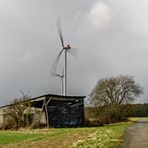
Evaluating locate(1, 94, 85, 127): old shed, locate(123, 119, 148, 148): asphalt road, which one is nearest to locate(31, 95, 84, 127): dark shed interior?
locate(1, 94, 85, 127): old shed

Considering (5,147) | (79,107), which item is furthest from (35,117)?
(5,147)

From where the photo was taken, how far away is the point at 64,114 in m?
52.1

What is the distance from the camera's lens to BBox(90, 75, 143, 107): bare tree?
75.6 m

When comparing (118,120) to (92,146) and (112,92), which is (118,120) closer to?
(112,92)

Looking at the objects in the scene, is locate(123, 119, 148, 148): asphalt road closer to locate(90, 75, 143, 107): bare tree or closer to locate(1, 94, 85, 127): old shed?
locate(1, 94, 85, 127): old shed

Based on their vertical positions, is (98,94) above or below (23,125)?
above

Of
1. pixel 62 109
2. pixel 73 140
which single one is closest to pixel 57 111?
pixel 62 109

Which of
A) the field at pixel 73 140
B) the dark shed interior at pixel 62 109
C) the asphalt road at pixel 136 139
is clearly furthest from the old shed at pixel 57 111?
the asphalt road at pixel 136 139

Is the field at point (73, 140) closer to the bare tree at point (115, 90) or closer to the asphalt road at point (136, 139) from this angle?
the asphalt road at point (136, 139)

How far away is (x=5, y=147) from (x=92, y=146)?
6.44 metres

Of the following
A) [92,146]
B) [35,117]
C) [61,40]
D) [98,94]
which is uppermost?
[61,40]

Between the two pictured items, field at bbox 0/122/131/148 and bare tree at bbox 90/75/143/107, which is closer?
field at bbox 0/122/131/148

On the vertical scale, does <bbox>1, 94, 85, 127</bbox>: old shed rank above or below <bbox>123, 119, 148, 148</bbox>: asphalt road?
above

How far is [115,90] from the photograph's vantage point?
77000 mm
